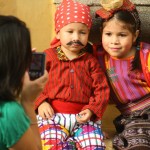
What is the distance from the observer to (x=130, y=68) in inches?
70.6

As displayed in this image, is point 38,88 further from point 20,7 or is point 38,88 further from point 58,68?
point 20,7

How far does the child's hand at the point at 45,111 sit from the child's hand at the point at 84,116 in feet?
0.42

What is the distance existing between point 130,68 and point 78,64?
0.86 ft

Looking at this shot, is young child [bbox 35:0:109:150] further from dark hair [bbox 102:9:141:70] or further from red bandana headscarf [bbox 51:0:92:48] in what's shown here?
dark hair [bbox 102:9:141:70]

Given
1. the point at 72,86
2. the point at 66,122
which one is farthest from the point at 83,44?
the point at 66,122

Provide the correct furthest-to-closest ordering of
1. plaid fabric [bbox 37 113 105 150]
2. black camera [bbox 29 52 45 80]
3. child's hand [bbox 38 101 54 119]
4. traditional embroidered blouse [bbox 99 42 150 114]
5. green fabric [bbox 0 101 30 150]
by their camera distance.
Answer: traditional embroidered blouse [bbox 99 42 150 114] → child's hand [bbox 38 101 54 119] → plaid fabric [bbox 37 113 105 150] → black camera [bbox 29 52 45 80] → green fabric [bbox 0 101 30 150]

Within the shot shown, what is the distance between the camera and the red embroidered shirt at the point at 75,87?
5.62ft

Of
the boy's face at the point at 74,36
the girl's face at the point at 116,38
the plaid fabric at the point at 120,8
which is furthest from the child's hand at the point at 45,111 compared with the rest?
the plaid fabric at the point at 120,8

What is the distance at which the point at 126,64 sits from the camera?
1.81 metres

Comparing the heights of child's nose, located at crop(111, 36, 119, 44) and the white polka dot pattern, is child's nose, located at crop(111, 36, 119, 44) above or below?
below

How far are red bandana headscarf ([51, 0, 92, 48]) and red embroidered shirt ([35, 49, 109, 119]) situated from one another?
16cm

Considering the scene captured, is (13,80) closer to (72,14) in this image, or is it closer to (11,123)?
(11,123)

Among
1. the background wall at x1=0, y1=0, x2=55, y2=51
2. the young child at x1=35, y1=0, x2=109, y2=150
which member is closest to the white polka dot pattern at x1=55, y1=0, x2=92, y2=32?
the young child at x1=35, y1=0, x2=109, y2=150

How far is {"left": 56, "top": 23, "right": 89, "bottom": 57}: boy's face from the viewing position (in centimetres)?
170
